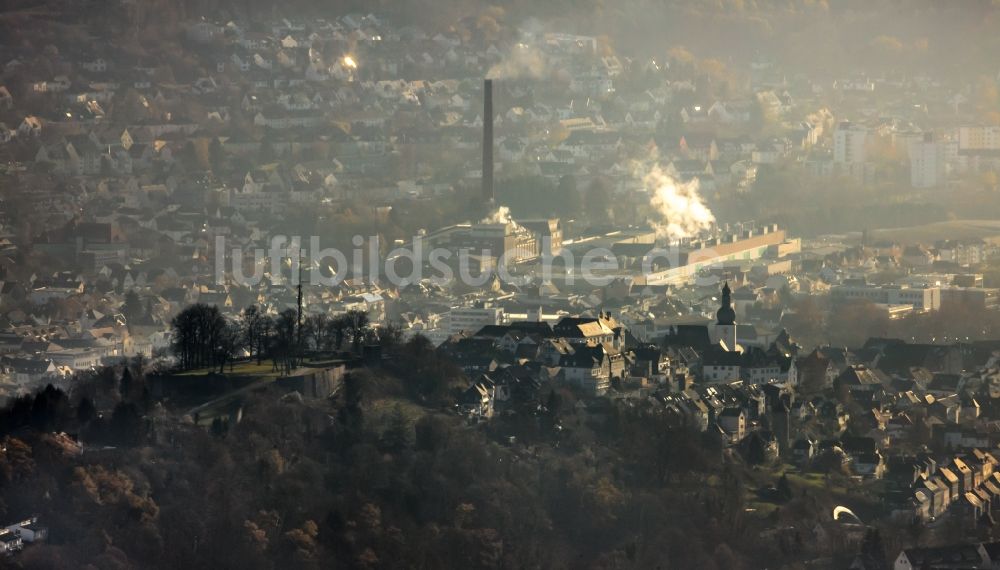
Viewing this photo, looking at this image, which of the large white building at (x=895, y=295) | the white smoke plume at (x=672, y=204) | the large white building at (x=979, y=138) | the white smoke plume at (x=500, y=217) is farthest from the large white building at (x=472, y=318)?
the large white building at (x=979, y=138)

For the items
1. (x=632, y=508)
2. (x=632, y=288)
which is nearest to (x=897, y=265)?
(x=632, y=288)

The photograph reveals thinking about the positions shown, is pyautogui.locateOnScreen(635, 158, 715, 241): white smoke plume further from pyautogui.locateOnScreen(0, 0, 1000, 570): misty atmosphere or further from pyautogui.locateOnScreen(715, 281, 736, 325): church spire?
pyautogui.locateOnScreen(715, 281, 736, 325): church spire

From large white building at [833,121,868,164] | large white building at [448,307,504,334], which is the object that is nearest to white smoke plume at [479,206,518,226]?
large white building at [448,307,504,334]

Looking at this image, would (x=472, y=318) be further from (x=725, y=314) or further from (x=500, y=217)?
(x=500, y=217)

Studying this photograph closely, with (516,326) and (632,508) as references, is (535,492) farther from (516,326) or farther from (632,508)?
(516,326)

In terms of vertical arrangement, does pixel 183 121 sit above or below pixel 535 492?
above
